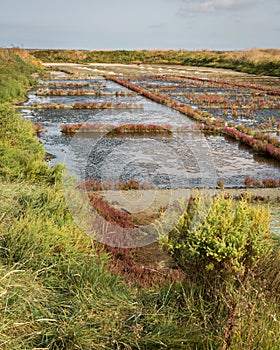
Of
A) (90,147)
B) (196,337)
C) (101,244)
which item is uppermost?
(196,337)

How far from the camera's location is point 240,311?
12.0ft

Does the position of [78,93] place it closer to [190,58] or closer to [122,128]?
[122,128]

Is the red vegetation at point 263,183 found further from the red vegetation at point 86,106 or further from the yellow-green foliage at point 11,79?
the yellow-green foliage at point 11,79

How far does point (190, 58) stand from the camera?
79.2 m

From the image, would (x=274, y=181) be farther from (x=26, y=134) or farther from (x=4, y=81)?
(x=4, y=81)

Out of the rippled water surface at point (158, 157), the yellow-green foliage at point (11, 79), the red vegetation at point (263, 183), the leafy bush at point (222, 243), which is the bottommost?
the rippled water surface at point (158, 157)

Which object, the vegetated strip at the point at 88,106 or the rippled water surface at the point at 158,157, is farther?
the vegetated strip at the point at 88,106

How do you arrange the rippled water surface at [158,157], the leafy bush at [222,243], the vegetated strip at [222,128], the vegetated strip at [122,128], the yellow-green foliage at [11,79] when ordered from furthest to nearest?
the yellow-green foliage at [11,79]
the vegetated strip at [122,128]
the vegetated strip at [222,128]
the rippled water surface at [158,157]
the leafy bush at [222,243]

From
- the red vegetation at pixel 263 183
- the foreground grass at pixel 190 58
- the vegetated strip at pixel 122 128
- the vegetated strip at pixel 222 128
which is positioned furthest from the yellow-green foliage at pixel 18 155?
the foreground grass at pixel 190 58

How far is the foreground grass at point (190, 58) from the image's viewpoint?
187 ft

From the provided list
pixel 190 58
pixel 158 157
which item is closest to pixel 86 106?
pixel 158 157

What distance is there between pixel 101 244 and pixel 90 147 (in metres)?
11.0

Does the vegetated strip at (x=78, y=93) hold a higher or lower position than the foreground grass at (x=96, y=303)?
lower

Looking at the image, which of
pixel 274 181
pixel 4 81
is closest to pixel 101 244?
pixel 274 181
